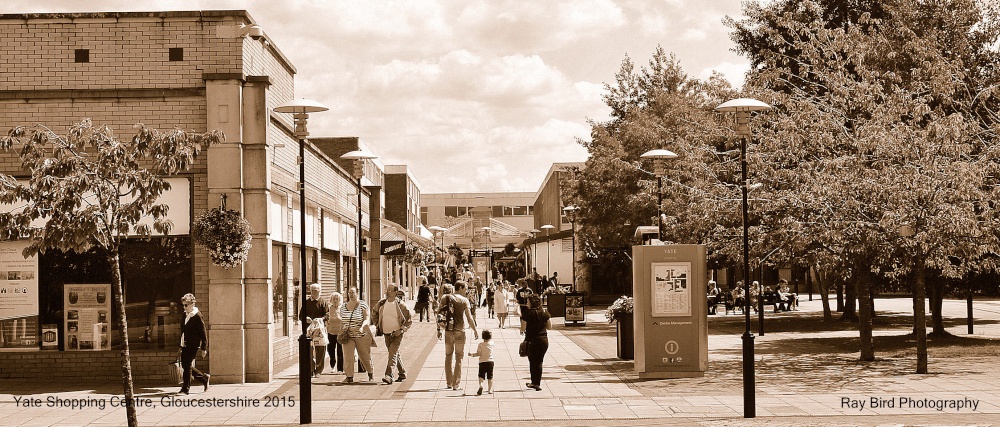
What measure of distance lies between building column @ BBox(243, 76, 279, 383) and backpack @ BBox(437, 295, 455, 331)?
322cm

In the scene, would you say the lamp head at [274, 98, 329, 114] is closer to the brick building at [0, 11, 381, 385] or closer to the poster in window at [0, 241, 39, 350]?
the brick building at [0, 11, 381, 385]

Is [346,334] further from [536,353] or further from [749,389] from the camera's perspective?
[749,389]

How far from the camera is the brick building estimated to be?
17.2 m

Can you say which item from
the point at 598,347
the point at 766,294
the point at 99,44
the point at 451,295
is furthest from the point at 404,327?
the point at 766,294

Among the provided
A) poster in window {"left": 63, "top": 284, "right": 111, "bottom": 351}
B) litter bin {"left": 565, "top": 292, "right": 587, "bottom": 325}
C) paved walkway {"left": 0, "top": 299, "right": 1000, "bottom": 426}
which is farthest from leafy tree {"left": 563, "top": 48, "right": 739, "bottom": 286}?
poster in window {"left": 63, "top": 284, "right": 111, "bottom": 351}

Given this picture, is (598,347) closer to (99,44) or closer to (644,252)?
(644,252)

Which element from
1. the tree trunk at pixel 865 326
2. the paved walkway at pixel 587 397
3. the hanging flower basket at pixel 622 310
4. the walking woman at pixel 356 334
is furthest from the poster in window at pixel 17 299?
the tree trunk at pixel 865 326

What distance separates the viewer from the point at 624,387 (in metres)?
16.7

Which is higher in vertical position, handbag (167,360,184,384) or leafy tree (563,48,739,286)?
leafy tree (563,48,739,286)

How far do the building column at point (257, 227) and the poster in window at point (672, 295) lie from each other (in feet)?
21.6

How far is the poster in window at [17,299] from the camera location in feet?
56.7

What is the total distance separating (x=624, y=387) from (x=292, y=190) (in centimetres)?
837

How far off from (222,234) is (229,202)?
77 cm

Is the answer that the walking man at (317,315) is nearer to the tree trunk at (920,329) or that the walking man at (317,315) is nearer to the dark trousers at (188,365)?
the dark trousers at (188,365)
